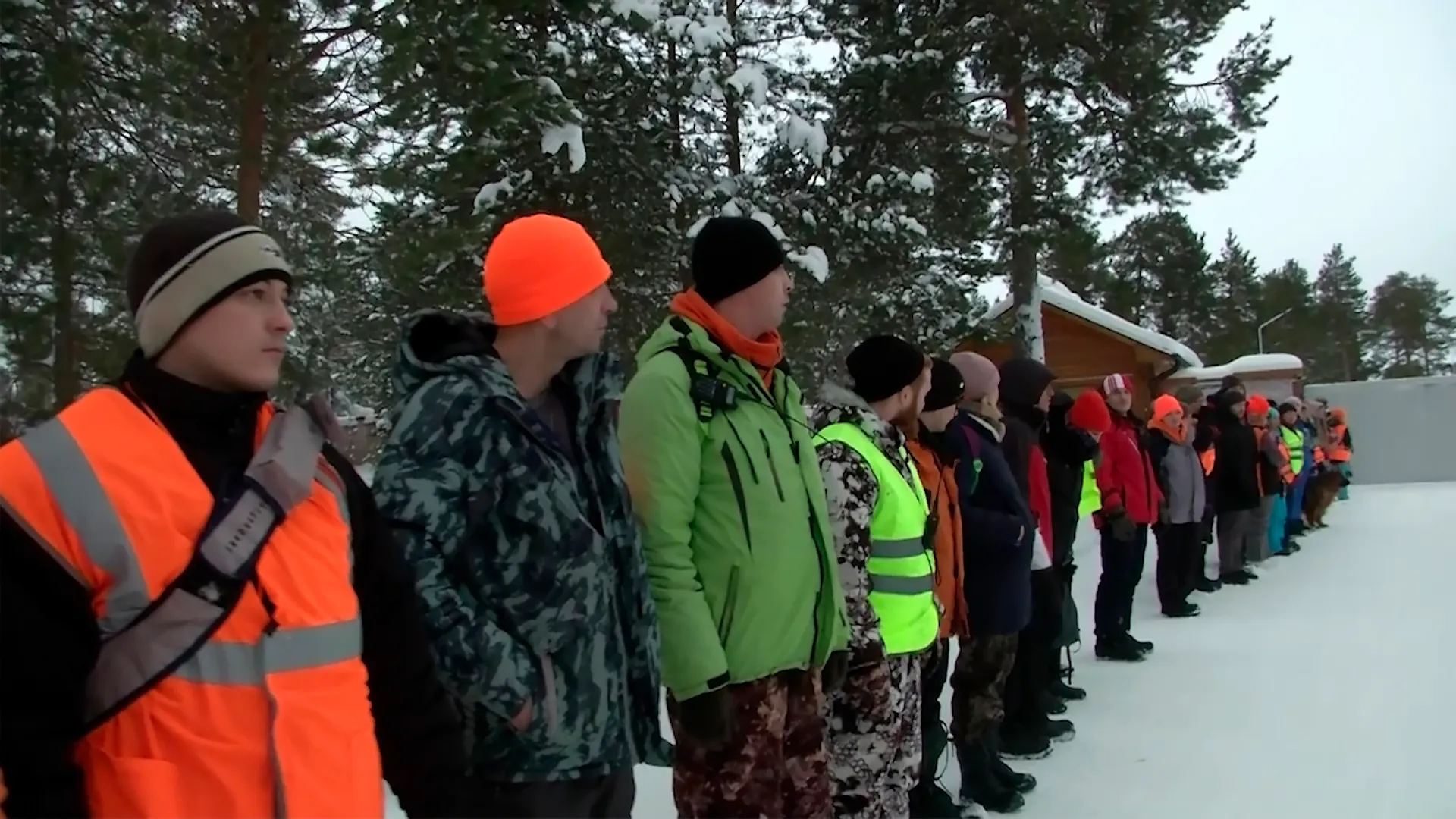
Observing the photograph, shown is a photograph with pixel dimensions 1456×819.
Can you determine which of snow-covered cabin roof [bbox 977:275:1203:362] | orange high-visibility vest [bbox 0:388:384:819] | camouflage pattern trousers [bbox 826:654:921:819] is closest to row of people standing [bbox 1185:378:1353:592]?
camouflage pattern trousers [bbox 826:654:921:819]

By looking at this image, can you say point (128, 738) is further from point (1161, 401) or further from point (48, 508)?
point (1161, 401)

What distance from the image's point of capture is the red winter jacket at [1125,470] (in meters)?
7.81

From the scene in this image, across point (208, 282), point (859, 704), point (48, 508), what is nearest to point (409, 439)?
point (208, 282)

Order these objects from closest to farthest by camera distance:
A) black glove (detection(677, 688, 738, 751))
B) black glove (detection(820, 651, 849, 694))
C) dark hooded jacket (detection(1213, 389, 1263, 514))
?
black glove (detection(677, 688, 738, 751)), black glove (detection(820, 651, 849, 694)), dark hooded jacket (detection(1213, 389, 1263, 514))

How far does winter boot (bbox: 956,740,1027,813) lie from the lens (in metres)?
4.60

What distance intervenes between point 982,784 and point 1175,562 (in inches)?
198

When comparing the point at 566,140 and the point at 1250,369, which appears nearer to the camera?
the point at 566,140

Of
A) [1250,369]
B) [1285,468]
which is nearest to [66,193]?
[1285,468]

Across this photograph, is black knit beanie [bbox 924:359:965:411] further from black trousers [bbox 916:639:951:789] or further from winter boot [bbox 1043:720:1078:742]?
winter boot [bbox 1043:720:1078:742]

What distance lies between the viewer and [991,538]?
465cm

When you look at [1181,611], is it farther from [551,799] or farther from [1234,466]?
[551,799]

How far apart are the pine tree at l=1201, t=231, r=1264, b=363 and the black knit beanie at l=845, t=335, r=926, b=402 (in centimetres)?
4338

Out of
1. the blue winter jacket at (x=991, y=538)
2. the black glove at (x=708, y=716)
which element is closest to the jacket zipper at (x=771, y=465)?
the black glove at (x=708, y=716)

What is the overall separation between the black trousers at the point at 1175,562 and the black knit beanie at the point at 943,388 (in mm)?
5038
